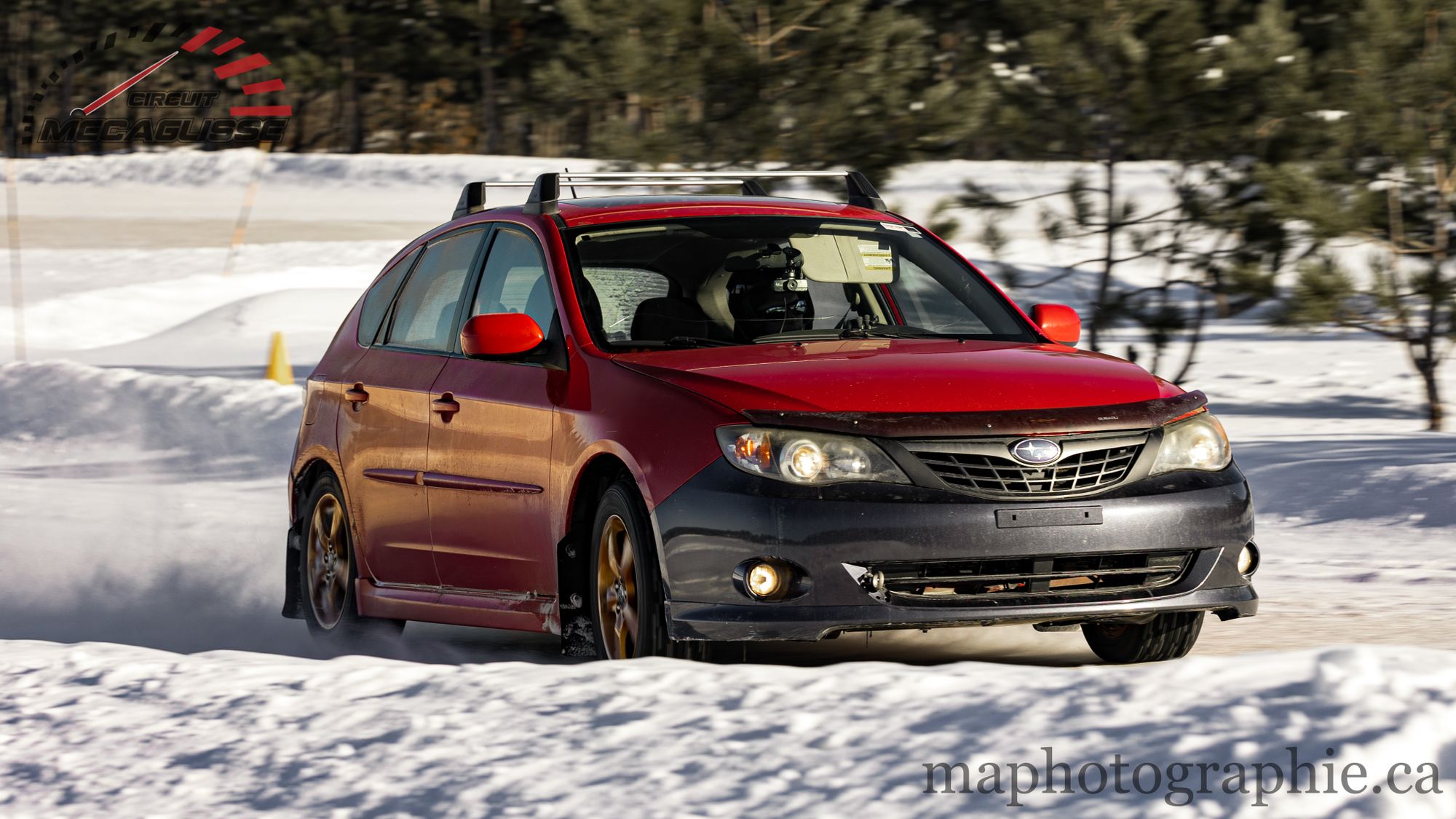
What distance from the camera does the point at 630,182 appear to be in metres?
7.42

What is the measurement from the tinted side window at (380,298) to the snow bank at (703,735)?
3.15m

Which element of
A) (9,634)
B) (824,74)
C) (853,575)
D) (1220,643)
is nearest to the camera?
(853,575)

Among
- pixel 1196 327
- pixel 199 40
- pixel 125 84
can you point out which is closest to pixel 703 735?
pixel 1196 327

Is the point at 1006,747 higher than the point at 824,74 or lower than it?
lower

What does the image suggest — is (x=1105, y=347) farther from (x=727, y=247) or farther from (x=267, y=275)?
(x=267, y=275)

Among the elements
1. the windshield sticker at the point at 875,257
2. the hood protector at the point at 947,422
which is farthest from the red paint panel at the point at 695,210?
the hood protector at the point at 947,422

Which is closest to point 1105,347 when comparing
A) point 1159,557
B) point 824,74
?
point 824,74

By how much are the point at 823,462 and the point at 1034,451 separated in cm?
60

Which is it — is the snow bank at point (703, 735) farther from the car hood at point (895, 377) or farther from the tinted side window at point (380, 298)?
the tinted side window at point (380, 298)

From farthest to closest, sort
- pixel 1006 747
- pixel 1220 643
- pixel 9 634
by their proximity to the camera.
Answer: pixel 9 634 → pixel 1220 643 → pixel 1006 747

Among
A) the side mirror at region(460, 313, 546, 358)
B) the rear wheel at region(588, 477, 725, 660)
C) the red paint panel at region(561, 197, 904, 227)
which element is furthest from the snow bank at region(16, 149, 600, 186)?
the rear wheel at region(588, 477, 725, 660)

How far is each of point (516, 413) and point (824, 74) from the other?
1278 centimetres

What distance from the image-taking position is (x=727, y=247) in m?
7.32

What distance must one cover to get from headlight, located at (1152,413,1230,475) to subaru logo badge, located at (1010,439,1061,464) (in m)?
0.38
